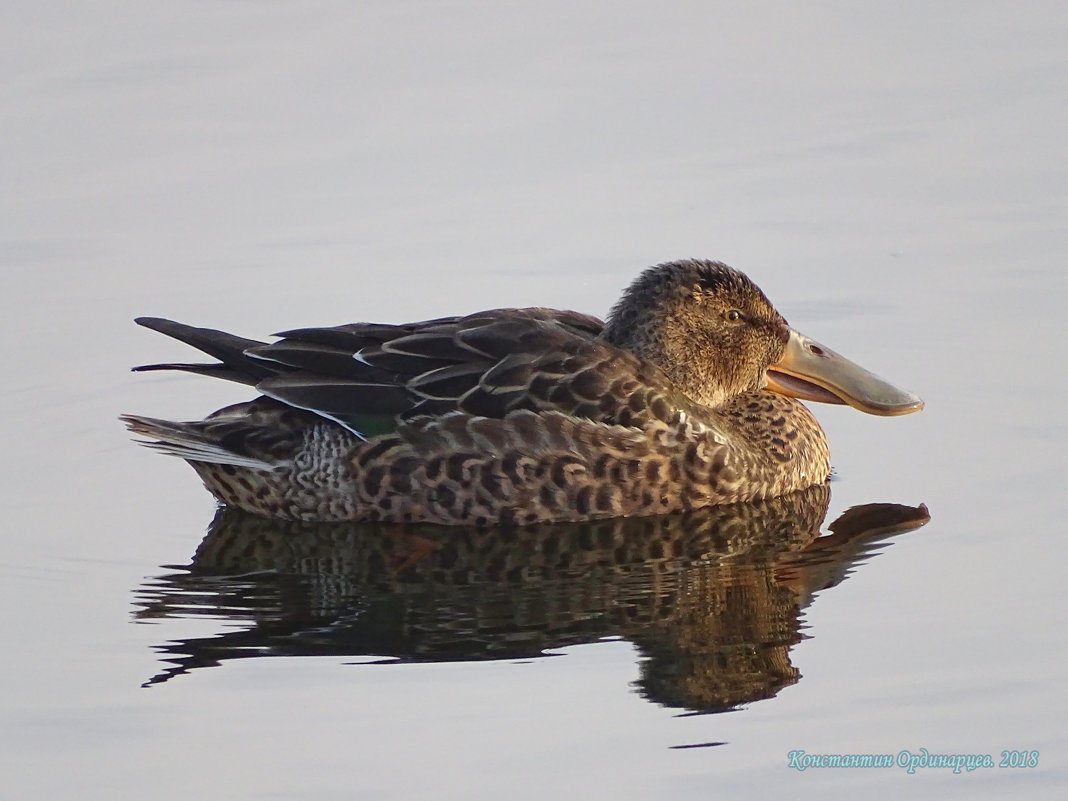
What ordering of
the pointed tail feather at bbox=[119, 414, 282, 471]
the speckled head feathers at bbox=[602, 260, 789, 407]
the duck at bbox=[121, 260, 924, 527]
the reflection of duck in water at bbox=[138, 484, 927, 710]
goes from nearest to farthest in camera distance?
the reflection of duck in water at bbox=[138, 484, 927, 710]
the duck at bbox=[121, 260, 924, 527]
the pointed tail feather at bbox=[119, 414, 282, 471]
the speckled head feathers at bbox=[602, 260, 789, 407]

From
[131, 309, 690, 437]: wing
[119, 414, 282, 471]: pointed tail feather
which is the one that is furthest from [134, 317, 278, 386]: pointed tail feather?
[119, 414, 282, 471]: pointed tail feather

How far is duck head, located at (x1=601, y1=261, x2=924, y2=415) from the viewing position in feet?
37.1

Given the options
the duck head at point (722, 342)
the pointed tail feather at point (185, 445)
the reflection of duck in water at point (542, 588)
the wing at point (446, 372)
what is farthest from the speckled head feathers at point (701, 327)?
the pointed tail feather at point (185, 445)

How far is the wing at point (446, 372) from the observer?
35.5 feet

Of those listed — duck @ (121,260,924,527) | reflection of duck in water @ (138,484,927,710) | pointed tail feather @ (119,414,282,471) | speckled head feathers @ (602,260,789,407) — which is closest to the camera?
reflection of duck in water @ (138,484,927,710)

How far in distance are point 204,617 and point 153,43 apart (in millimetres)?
8307

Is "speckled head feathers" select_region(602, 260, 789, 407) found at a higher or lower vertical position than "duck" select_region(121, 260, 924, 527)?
higher

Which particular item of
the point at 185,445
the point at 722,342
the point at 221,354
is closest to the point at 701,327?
the point at 722,342

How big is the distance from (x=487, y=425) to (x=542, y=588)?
1215mm

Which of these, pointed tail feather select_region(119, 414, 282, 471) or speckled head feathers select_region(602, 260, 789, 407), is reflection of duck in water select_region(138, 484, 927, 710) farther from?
speckled head feathers select_region(602, 260, 789, 407)

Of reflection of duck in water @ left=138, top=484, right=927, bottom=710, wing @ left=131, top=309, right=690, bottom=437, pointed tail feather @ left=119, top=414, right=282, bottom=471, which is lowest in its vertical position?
reflection of duck in water @ left=138, top=484, right=927, bottom=710

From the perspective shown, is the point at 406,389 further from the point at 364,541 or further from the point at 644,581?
the point at 644,581

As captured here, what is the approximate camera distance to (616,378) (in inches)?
430

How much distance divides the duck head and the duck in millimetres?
12
